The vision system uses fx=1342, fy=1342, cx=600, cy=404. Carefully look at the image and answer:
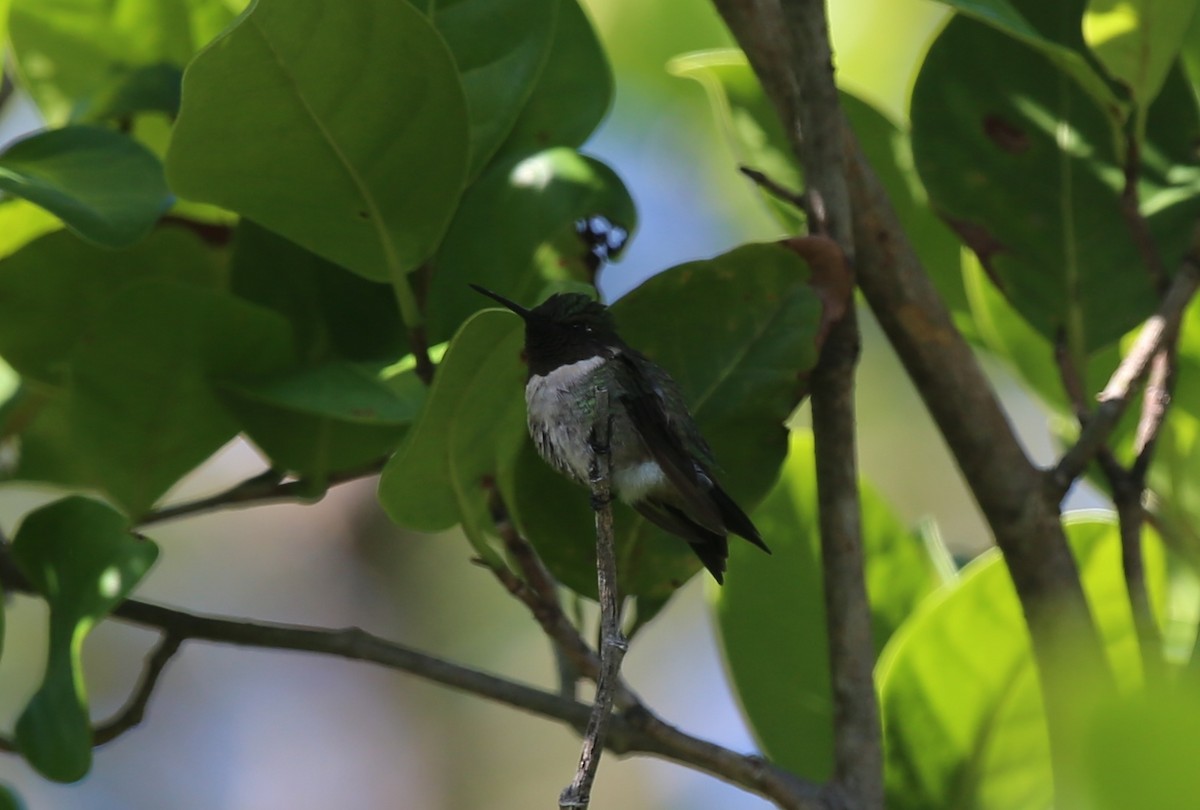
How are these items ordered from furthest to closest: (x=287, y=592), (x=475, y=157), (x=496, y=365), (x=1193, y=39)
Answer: (x=287, y=592), (x=1193, y=39), (x=475, y=157), (x=496, y=365)

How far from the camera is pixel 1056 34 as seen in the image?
1.63 m

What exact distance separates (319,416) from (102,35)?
0.64 m

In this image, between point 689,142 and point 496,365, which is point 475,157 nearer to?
point 496,365

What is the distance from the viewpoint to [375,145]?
1370mm

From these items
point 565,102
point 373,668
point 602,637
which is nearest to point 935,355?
point 565,102

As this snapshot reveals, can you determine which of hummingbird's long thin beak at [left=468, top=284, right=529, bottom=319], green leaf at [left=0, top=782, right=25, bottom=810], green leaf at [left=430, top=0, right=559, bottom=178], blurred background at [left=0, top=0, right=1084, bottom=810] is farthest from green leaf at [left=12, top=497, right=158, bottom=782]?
blurred background at [left=0, top=0, right=1084, bottom=810]

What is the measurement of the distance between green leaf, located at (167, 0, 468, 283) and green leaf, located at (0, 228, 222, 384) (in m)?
0.24

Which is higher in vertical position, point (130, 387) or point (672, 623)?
point (130, 387)

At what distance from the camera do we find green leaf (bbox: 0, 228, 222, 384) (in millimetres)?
1550

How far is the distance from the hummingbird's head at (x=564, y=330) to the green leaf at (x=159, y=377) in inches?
10.6

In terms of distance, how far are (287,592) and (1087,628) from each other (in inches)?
195

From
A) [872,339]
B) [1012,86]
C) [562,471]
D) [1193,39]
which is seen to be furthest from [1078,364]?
[872,339]

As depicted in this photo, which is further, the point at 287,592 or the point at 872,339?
the point at 287,592

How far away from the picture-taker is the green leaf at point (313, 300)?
1.60 meters
